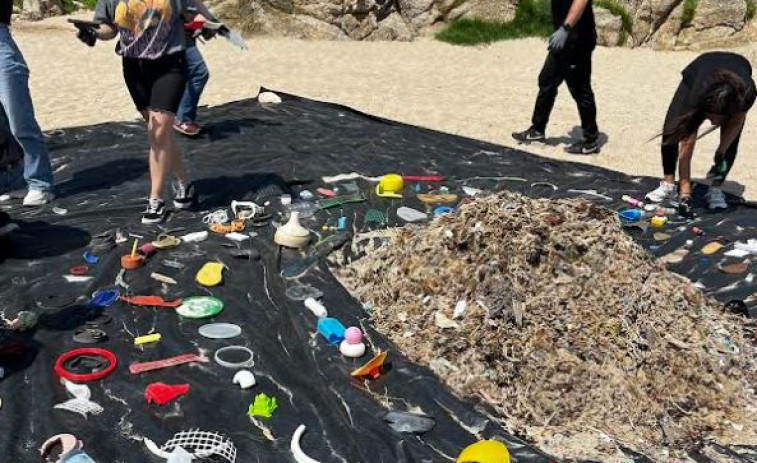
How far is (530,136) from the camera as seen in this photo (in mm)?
7070

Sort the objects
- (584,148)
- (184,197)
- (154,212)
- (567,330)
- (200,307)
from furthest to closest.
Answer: (584,148) < (184,197) < (154,212) < (200,307) < (567,330)

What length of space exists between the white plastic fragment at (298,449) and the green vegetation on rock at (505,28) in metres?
11.8

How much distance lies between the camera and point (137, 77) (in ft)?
14.3

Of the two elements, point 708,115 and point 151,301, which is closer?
point 151,301

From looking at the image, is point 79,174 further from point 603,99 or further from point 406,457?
point 603,99

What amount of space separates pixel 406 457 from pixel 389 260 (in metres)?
1.46

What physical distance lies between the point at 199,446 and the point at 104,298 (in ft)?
4.27

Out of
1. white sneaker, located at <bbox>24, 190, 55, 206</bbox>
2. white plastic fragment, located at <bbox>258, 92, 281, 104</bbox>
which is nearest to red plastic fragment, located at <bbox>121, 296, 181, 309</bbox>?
white sneaker, located at <bbox>24, 190, 55, 206</bbox>

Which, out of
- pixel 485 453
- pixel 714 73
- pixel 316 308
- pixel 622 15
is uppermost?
pixel 622 15

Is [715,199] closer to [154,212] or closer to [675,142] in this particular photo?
[675,142]

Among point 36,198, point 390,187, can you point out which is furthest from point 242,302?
point 36,198

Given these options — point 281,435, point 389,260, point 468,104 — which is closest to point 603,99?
point 468,104

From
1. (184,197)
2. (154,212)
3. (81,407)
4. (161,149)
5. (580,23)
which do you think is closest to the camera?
(81,407)

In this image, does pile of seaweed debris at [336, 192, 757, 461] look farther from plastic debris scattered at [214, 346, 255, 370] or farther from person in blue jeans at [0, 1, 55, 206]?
person in blue jeans at [0, 1, 55, 206]
